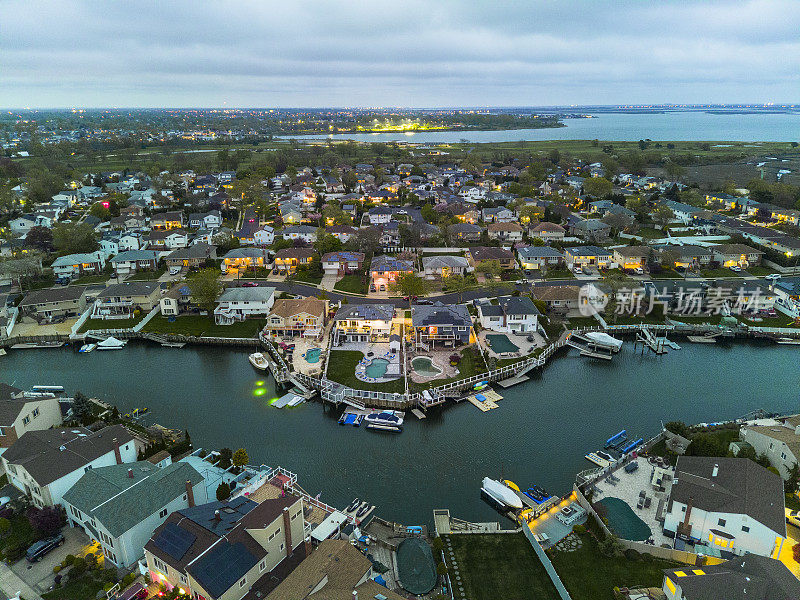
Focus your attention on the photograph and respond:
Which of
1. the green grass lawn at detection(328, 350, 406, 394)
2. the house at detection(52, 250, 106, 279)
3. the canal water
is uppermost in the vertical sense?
the house at detection(52, 250, 106, 279)

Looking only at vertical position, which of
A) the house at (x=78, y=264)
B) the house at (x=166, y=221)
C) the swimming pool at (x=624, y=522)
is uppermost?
the house at (x=166, y=221)

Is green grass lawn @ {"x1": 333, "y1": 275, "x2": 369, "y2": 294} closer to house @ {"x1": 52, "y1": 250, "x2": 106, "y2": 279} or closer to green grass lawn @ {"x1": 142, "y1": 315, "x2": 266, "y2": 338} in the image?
green grass lawn @ {"x1": 142, "y1": 315, "x2": 266, "y2": 338}

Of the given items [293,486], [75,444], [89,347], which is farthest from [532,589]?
[89,347]

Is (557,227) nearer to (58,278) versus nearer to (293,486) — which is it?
(293,486)

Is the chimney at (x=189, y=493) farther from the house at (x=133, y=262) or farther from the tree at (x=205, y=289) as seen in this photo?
the house at (x=133, y=262)

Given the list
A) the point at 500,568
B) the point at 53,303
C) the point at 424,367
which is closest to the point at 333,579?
the point at 500,568

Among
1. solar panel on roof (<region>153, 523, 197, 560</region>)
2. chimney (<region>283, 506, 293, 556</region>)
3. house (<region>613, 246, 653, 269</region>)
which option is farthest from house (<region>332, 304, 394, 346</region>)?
house (<region>613, 246, 653, 269</region>)

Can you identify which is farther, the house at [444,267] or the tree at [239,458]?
the house at [444,267]

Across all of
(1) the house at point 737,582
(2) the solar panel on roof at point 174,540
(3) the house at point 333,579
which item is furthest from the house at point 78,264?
(1) the house at point 737,582
